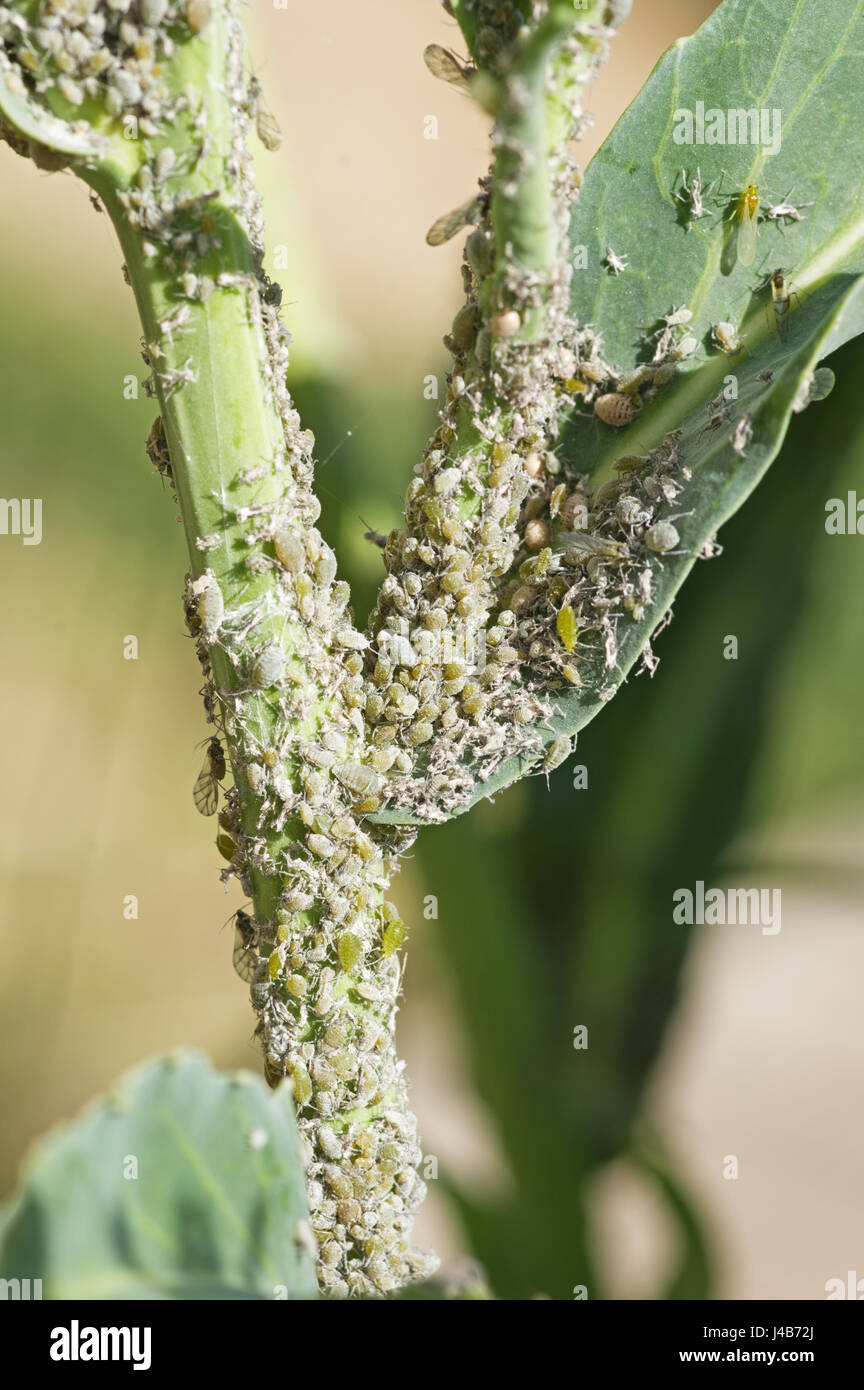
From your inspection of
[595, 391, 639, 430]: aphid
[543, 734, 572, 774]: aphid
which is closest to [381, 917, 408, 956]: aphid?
[543, 734, 572, 774]: aphid

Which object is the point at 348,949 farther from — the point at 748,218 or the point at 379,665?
the point at 748,218

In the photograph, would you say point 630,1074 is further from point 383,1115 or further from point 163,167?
point 163,167

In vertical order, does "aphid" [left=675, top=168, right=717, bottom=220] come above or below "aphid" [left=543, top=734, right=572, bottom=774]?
above

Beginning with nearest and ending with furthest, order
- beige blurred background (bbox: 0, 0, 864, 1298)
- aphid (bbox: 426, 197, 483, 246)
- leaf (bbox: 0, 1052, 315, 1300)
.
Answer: leaf (bbox: 0, 1052, 315, 1300), aphid (bbox: 426, 197, 483, 246), beige blurred background (bbox: 0, 0, 864, 1298)

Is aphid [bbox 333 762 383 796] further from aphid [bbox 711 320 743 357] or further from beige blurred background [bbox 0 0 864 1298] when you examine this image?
beige blurred background [bbox 0 0 864 1298]

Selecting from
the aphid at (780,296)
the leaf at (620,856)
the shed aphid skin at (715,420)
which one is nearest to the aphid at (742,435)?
the shed aphid skin at (715,420)
